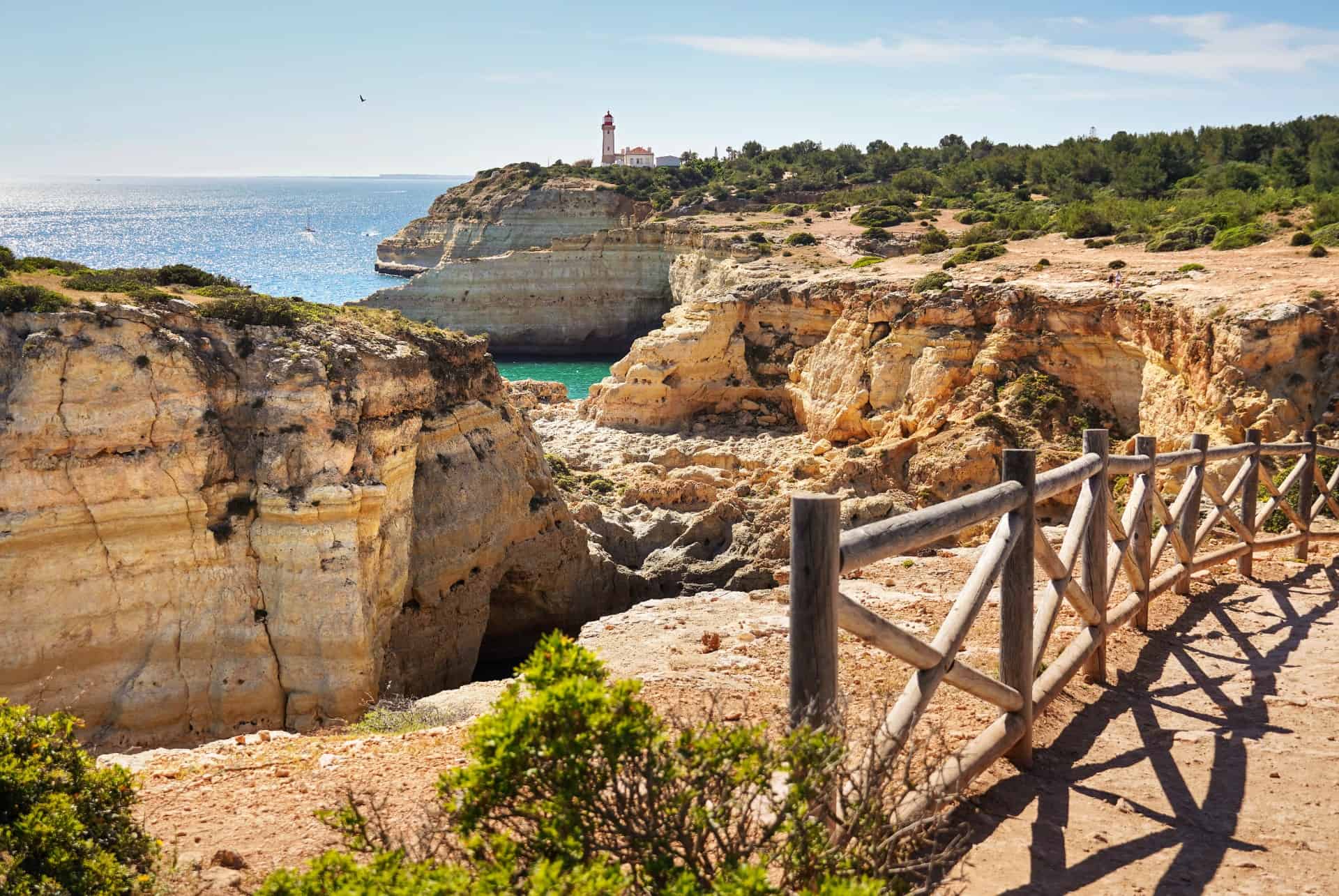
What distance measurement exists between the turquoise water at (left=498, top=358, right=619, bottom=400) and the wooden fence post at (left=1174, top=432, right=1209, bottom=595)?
37.4 m

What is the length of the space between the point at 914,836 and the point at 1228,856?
4.97ft

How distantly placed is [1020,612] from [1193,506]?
4235 millimetres

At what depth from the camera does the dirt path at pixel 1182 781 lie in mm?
4293

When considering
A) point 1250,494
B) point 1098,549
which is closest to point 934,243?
point 1250,494

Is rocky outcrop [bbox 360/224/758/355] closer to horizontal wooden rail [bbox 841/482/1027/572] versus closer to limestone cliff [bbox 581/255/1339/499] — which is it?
limestone cliff [bbox 581/255/1339/499]

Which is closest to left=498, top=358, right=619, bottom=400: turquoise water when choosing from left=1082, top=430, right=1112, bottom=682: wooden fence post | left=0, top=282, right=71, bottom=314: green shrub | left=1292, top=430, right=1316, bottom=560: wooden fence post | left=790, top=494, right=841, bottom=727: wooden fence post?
left=0, top=282, right=71, bottom=314: green shrub

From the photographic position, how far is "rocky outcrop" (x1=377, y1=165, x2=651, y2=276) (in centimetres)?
6391

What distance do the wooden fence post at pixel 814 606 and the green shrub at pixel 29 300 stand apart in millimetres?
10917

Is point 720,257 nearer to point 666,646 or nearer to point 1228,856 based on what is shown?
point 666,646

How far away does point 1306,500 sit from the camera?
11.3 meters

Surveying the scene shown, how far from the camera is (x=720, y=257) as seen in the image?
138 ft

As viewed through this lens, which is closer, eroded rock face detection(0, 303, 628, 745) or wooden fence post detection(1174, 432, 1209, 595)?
wooden fence post detection(1174, 432, 1209, 595)

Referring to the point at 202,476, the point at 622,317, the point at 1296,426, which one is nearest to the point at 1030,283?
the point at 1296,426

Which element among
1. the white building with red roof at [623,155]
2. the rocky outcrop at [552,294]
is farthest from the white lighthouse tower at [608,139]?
the rocky outcrop at [552,294]
